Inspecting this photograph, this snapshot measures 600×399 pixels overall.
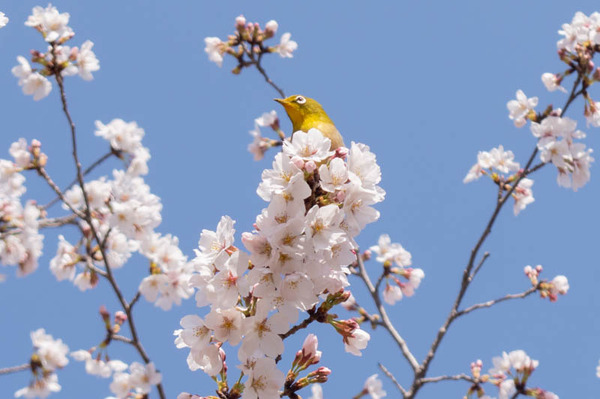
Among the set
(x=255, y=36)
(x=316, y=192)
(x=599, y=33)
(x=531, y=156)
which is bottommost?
(x=316, y=192)

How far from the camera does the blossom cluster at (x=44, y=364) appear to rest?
355 cm

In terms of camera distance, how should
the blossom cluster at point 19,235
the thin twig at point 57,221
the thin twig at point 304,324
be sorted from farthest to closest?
the thin twig at point 57,221 < the blossom cluster at point 19,235 < the thin twig at point 304,324

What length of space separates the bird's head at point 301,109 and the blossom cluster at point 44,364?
239 cm

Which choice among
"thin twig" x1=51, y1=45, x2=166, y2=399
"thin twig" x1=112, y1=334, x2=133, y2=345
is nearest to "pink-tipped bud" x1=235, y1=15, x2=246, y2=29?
"thin twig" x1=51, y1=45, x2=166, y2=399

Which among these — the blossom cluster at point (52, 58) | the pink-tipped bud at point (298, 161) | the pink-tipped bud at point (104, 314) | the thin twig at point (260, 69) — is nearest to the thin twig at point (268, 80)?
the thin twig at point (260, 69)

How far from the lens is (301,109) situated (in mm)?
4027

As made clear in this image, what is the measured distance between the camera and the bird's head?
12.7 ft

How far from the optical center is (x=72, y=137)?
355 centimetres

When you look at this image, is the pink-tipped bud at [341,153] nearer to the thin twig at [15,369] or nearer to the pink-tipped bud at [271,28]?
the thin twig at [15,369]

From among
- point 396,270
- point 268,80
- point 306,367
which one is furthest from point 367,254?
point 306,367

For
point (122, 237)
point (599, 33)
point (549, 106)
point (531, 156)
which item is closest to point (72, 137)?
point (122, 237)

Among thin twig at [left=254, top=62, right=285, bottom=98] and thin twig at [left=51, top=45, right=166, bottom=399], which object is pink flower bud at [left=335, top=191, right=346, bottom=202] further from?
thin twig at [left=254, top=62, right=285, bottom=98]

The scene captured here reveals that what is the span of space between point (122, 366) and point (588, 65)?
4.52 metres

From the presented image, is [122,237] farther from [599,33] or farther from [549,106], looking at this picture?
[599,33]
